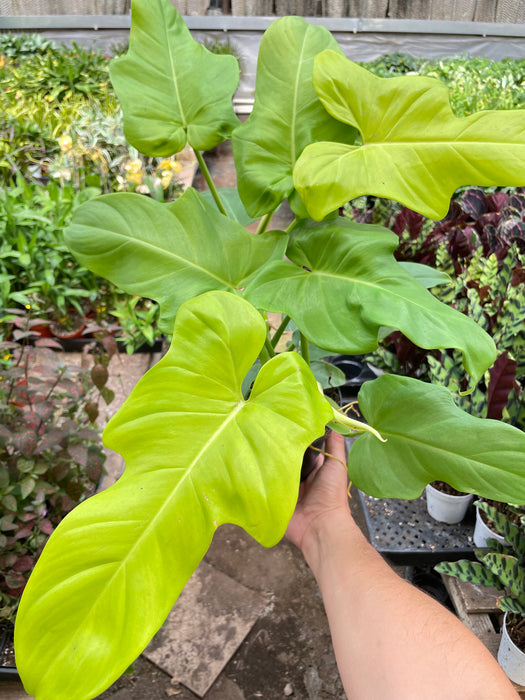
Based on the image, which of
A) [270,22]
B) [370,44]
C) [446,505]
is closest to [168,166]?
[446,505]

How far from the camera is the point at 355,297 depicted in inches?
27.1

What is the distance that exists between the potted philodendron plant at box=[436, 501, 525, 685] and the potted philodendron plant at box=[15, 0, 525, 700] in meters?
0.42

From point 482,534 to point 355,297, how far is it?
33.3 inches

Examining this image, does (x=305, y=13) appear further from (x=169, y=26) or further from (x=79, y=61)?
(x=169, y=26)

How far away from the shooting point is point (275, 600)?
1.48 meters

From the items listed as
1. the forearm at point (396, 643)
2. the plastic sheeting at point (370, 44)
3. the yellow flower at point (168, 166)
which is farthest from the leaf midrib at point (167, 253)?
the plastic sheeting at point (370, 44)

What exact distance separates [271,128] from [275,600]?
122cm

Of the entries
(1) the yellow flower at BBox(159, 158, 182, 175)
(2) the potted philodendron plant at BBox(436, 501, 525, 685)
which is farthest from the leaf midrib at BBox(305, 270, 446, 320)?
(1) the yellow flower at BBox(159, 158, 182, 175)

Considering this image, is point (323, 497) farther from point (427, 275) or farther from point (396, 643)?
point (427, 275)

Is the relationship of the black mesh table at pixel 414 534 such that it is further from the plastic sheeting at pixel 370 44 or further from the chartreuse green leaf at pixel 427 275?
the plastic sheeting at pixel 370 44

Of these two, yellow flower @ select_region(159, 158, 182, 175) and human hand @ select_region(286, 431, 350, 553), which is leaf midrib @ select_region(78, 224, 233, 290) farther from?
yellow flower @ select_region(159, 158, 182, 175)

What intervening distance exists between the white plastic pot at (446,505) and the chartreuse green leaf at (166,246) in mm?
788

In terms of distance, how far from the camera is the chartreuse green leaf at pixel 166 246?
0.77 m

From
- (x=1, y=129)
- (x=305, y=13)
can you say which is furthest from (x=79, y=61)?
(x=305, y=13)
